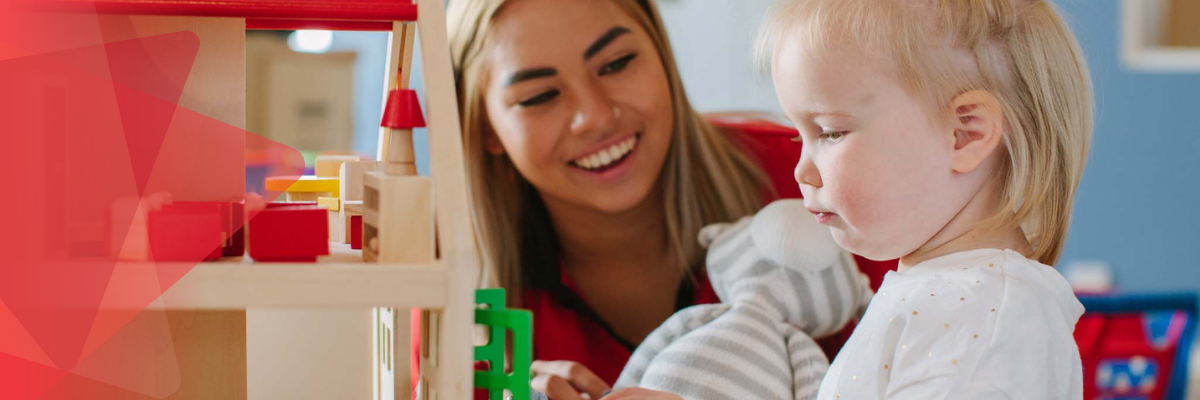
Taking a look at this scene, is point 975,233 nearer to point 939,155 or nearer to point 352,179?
point 939,155

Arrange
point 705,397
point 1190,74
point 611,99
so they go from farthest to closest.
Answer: point 1190,74 → point 611,99 → point 705,397

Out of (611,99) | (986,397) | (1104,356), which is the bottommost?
(1104,356)

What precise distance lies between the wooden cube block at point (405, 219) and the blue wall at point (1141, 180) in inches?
94.3

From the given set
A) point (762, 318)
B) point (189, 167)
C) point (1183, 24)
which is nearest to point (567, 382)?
point (762, 318)

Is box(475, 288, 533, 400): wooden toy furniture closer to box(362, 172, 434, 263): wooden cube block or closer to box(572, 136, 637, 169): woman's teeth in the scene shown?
box(362, 172, 434, 263): wooden cube block

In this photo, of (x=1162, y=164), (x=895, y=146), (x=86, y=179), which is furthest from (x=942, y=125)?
(x=1162, y=164)

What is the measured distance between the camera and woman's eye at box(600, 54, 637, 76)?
1101mm

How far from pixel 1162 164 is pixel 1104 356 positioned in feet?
5.47

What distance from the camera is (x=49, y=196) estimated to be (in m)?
0.53

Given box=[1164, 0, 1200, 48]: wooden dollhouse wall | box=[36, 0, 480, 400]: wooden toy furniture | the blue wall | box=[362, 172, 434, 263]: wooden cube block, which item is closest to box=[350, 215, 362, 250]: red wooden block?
box=[36, 0, 480, 400]: wooden toy furniture

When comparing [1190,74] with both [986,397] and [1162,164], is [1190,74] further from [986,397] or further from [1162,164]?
[986,397]

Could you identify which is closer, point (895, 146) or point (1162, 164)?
point (895, 146)

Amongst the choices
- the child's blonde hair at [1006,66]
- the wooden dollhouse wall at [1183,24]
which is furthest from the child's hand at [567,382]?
the wooden dollhouse wall at [1183,24]

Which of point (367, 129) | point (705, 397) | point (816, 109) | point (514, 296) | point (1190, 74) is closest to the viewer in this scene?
point (816, 109)
